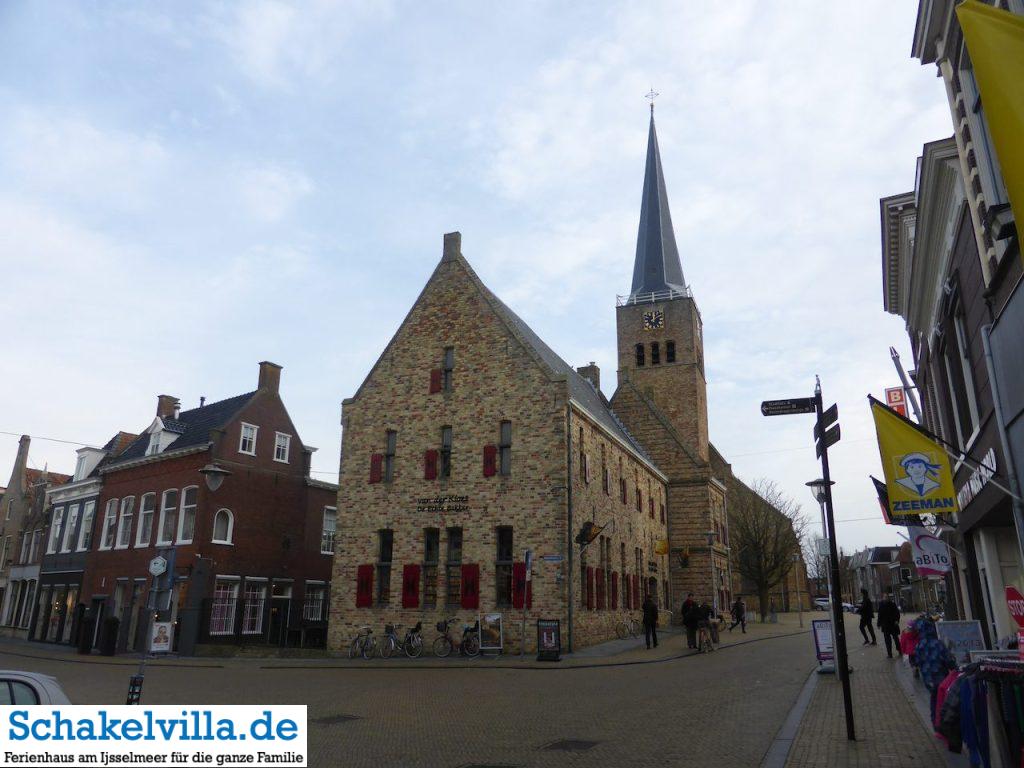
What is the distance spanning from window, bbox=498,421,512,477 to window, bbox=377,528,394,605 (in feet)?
16.2

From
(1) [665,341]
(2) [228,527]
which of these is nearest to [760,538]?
(1) [665,341]

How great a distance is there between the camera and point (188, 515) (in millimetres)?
30859

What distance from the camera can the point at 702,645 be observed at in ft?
76.9

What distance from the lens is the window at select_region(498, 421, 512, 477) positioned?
25.8m

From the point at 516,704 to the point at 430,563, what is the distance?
44.7ft

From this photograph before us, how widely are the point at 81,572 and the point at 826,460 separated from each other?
36.0 metres

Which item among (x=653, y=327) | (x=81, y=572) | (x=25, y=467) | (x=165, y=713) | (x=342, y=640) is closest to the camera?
(x=165, y=713)

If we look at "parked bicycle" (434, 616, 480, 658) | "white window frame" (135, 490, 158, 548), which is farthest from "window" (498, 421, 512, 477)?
"white window frame" (135, 490, 158, 548)

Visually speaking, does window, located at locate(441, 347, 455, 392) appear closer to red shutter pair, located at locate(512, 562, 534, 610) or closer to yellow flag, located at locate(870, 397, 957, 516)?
red shutter pair, located at locate(512, 562, 534, 610)

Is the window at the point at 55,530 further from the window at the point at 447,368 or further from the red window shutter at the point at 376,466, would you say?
the window at the point at 447,368

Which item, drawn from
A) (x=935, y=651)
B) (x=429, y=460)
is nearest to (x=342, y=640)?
(x=429, y=460)

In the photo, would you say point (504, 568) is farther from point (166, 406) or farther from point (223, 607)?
point (166, 406)

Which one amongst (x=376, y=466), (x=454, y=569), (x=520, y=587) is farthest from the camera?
(x=376, y=466)

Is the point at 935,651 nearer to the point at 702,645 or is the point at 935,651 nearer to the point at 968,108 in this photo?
the point at 968,108
